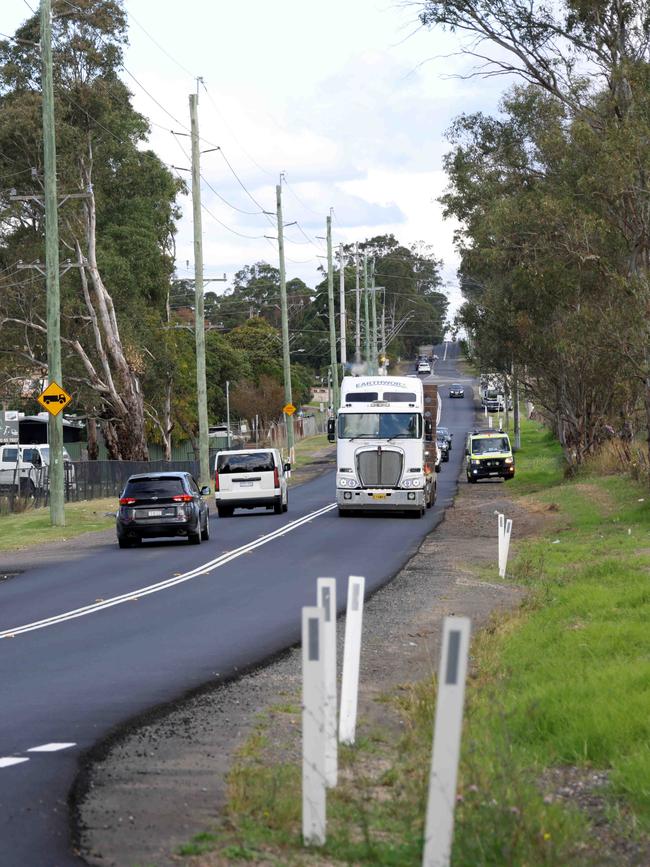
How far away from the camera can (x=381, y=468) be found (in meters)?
38.5

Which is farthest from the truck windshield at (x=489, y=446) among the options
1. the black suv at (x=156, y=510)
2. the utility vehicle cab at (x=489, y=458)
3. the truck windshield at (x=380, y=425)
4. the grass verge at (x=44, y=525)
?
the black suv at (x=156, y=510)

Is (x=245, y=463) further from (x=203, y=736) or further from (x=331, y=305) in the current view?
(x=331, y=305)

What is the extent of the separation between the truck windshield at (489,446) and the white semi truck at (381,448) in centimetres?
1927

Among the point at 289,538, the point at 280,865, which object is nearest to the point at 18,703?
the point at 280,865

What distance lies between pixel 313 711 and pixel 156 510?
23.4 metres

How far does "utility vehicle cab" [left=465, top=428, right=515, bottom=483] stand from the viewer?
58.6m

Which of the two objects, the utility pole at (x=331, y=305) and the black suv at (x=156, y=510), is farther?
the utility pole at (x=331, y=305)

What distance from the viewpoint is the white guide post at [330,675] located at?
697 cm

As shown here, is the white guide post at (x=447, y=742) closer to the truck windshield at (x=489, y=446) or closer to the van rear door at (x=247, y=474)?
the van rear door at (x=247, y=474)

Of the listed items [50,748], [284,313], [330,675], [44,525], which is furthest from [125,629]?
[284,313]

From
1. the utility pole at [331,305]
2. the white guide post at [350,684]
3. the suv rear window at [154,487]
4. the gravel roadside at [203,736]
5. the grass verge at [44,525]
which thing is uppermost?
the utility pole at [331,305]

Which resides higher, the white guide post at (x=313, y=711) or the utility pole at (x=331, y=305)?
the utility pole at (x=331, y=305)

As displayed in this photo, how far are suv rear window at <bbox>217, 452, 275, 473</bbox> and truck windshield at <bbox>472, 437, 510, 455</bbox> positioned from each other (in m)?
20.4

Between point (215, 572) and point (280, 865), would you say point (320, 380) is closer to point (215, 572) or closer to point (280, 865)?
point (215, 572)
